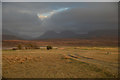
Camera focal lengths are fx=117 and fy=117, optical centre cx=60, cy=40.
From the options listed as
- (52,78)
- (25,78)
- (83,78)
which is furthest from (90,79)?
(25,78)

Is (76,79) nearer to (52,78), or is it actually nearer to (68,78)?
(68,78)

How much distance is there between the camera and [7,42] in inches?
3701

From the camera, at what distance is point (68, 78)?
9.12 meters

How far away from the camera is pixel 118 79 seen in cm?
864

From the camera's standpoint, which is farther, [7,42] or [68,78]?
[7,42]

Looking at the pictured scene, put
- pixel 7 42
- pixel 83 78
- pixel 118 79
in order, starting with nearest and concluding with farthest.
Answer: pixel 118 79 < pixel 83 78 < pixel 7 42

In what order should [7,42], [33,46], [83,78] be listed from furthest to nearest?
[7,42] < [33,46] < [83,78]

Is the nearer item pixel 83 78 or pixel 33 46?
pixel 83 78

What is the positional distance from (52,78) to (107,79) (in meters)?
4.18

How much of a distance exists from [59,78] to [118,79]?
4383 mm

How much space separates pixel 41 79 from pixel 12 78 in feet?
8.06

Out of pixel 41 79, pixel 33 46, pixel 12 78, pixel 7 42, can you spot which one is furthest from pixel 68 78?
pixel 7 42

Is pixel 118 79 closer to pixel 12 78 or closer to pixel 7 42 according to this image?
pixel 12 78

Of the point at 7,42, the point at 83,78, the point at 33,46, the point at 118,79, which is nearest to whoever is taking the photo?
the point at 118,79
